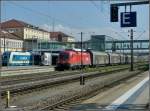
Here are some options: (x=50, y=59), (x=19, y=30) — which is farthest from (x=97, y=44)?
(x=50, y=59)

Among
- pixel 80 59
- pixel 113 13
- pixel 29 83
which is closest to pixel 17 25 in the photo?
pixel 80 59

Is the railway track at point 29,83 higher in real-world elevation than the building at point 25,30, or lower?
lower

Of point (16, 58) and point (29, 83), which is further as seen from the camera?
point (16, 58)

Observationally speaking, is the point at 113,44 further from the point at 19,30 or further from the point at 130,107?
the point at 130,107

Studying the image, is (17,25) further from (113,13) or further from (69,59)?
(113,13)

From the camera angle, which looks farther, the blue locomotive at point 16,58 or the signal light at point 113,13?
the blue locomotive at point 16,58

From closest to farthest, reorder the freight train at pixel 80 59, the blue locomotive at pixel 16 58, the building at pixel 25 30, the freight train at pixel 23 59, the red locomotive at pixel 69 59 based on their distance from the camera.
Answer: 1. the red locomotive at pixel 69 59
2. the freight train at pixel 80 59
3. the blue locomotive at pixel 16 58
4. the freight train at pixel 23 59
5. the building at pixel 25 30

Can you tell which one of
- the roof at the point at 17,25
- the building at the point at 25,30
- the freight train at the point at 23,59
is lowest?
the freight train at the point at 23,59

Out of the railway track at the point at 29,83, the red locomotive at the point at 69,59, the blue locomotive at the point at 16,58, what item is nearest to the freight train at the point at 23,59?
the blue locomotive at the point at 16,58

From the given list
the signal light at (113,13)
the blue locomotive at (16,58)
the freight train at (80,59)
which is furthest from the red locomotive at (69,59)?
the signal light at (113,13)

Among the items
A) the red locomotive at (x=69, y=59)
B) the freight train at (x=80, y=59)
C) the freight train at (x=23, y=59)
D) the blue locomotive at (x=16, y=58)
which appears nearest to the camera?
the red locomotive at (x=69, y=59)

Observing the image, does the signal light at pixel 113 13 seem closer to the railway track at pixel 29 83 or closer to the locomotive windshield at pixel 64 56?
the railway track at pixel 29 83

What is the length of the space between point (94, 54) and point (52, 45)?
58.4 meters

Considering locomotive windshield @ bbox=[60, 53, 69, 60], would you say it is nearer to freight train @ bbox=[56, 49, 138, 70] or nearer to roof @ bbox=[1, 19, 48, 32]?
freight train @ bbox=[56, 49, 138, 70]
